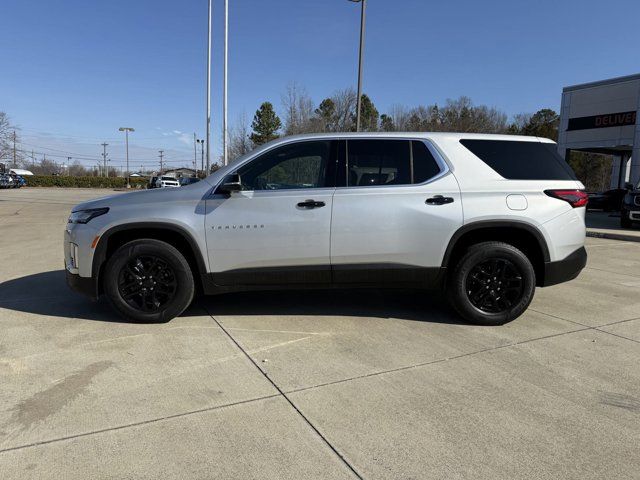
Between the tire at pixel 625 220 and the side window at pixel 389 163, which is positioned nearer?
the side window at pixel 389 163

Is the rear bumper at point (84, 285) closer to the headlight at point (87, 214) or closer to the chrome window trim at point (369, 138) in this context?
the headlight at point (87, 214)

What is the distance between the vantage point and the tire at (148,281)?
4.45 m

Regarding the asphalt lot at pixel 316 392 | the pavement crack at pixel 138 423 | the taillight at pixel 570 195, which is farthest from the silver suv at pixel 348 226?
the pavement crack at pixel 138 423

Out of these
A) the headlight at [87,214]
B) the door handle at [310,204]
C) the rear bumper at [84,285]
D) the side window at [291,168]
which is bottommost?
the rear bumper at [84,285]

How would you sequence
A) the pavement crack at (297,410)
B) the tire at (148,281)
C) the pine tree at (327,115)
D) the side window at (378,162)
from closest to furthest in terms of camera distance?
the pavement crack at (297,410) < the tire at (148,281) < the side window at (378,162) < the pine tree at (327,115)

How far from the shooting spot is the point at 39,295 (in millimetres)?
5715

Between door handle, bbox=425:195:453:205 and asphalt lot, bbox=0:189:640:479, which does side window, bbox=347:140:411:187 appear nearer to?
door handle, bbox=425:195:453:205

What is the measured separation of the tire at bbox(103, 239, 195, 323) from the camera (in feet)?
14.6

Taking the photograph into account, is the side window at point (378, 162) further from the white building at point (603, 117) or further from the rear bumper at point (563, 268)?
the white building at point (603, 117)

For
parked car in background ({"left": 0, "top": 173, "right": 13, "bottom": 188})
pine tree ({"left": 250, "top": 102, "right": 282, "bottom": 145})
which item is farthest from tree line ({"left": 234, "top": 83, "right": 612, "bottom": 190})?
parked car in background ({"left": 0, "top": 173, "right": 13, "bottom": 188})

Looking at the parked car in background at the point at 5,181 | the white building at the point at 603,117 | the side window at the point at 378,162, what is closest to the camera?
the side window at the point at 378,162

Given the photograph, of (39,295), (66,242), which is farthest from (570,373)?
(39,295)

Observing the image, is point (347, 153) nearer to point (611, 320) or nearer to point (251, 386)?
point (251, 386)

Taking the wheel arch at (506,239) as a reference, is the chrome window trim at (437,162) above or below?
above
